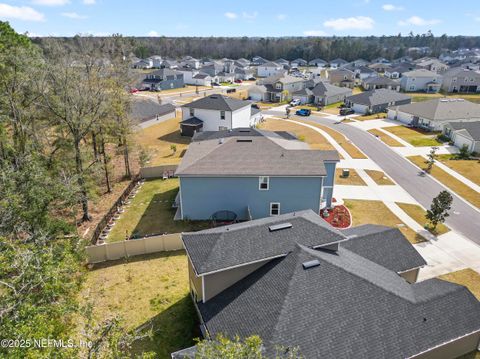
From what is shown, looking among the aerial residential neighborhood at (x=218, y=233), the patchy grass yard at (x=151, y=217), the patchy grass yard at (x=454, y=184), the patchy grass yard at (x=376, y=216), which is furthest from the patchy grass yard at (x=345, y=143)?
the patchy grass yard at (x=151, y=217)

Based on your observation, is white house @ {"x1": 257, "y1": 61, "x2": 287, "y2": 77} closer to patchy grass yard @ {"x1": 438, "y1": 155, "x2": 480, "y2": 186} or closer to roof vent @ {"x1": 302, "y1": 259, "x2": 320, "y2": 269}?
patchy grass yard @ {"x1": 438, "y1": 155, "x2": 480, "y2": 186}

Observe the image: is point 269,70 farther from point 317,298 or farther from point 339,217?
point 317,298

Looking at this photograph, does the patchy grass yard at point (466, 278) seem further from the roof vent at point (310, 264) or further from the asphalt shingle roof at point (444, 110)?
the asphalt shingle roof at point (444, 110)

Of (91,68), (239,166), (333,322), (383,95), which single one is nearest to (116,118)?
(91,68)

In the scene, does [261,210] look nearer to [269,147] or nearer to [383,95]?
[269,147]

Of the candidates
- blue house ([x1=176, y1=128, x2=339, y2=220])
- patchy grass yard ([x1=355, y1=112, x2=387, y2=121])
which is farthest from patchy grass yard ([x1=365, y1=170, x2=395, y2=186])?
patchy grass yard ([x1=355, y1=112, x2=387, y2=121])

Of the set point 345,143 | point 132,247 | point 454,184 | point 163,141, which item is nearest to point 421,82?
point 345,143
